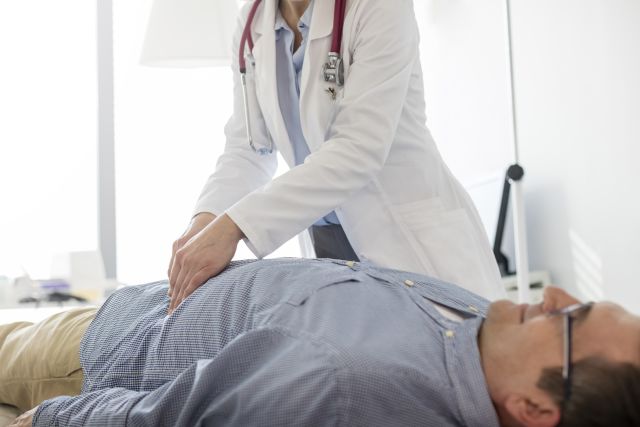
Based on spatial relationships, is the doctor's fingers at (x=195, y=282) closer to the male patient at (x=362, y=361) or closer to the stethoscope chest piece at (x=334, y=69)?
the male patient at (x=362, y=361)

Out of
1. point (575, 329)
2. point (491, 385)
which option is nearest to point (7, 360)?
point (491, 385)

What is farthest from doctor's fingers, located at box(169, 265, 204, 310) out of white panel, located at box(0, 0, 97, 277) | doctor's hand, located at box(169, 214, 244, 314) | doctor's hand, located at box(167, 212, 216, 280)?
white panel, located at box(0, 0, 97, 277)

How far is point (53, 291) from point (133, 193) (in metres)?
1.15

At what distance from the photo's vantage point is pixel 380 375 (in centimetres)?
98

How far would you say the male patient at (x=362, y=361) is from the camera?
3.19 feet

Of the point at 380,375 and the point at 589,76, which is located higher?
the point at 589,76

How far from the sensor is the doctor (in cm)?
142

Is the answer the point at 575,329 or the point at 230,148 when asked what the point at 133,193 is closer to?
the point at 230,148

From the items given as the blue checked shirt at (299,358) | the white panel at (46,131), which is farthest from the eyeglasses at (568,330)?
the white panel at (46,131)

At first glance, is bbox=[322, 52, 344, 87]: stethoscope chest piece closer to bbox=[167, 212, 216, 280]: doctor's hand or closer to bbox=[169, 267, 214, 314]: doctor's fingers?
bbox=[167, 212, 216, 280]: doctor's hand

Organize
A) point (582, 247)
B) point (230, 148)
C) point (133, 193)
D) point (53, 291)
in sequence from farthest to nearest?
point (133, 193), point (53, 291), point (582, 247), point (230, 148)

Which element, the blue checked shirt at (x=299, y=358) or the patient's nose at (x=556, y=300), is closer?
the blue checked shirt at (x=299, y=358)

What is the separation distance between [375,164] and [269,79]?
0.36m

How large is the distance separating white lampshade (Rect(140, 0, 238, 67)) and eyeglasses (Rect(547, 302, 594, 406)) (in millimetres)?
2204
